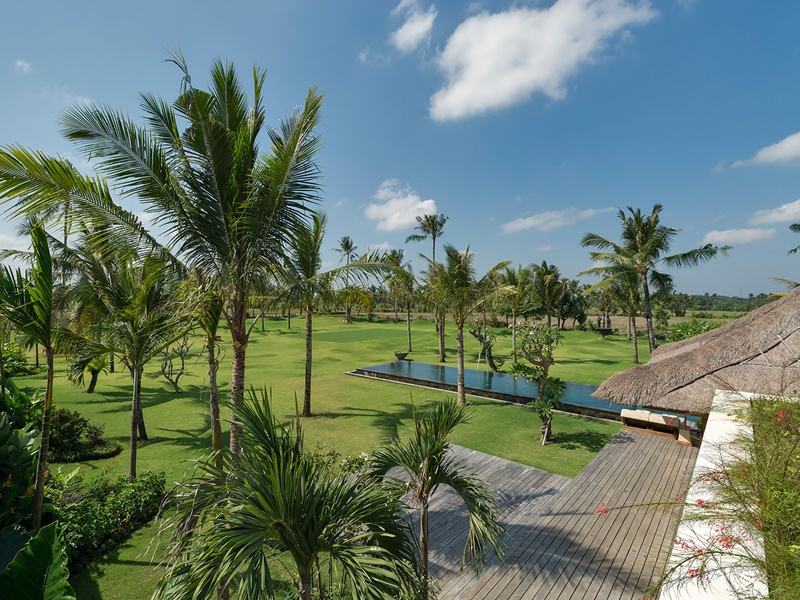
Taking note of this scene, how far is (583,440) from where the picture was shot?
1050 centimetres

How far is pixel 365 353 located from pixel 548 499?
2068 cm

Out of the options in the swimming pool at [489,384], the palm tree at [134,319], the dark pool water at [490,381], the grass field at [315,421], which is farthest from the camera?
the dark pool water at [490,381]

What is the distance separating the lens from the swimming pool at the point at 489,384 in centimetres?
1313

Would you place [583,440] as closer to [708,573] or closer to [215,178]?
[708,573]

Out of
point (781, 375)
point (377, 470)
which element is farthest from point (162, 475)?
point (781, 375)

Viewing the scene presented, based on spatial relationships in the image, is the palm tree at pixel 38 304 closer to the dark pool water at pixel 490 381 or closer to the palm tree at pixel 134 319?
the palm tree at pixel 134 319

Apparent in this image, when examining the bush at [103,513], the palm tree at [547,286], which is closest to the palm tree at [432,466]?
the bush at [103,513]

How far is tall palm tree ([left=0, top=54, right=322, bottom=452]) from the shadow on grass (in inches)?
344

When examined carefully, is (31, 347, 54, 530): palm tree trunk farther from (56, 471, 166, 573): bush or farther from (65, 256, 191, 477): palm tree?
(65, 256, 191, 477): palm tree

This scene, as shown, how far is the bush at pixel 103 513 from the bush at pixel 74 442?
262 cm

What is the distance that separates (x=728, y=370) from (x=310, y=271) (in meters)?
11.8

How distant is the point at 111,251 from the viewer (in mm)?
6449

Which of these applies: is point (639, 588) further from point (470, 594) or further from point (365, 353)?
point (365, 353)

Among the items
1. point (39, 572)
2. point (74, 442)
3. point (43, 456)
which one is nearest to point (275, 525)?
point (39, 572)
